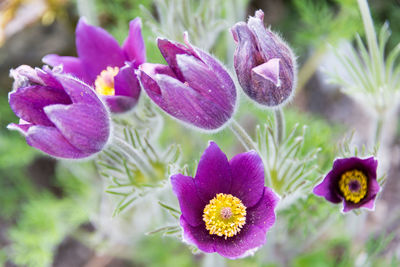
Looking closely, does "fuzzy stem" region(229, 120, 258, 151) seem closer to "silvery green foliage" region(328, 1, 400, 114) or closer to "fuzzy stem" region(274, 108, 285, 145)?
"fuzzy stem" region(274, 108, 285, 145)

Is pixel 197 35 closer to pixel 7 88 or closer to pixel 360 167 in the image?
pixel 360 167

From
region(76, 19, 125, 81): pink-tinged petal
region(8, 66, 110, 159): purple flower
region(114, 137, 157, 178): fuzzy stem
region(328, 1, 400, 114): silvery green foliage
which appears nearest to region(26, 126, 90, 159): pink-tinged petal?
region(8, 66, 110, 159): purple flower

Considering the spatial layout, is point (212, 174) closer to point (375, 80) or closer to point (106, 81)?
point (106, 81)

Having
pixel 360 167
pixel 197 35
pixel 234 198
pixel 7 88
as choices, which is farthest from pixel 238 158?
pixel 7 88

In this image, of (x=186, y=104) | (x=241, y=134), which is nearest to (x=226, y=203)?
(x=241, y=134)

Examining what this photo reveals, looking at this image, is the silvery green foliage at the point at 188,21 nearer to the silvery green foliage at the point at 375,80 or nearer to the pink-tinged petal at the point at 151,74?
the silvery green foliage at the point at 375,80

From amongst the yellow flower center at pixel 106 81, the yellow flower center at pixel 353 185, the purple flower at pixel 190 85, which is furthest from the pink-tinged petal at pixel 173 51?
the yellow flower center at pixel 353 185
